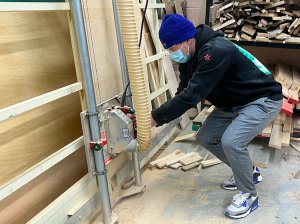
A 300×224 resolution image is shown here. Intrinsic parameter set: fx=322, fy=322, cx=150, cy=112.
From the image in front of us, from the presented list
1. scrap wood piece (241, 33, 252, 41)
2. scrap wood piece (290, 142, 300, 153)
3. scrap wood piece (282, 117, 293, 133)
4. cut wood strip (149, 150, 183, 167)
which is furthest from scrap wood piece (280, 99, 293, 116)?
cut wood strip (149, 150, 183, 167)

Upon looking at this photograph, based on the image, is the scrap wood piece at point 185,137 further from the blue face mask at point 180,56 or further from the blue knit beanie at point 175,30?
the blue knit beanie at point 175,30

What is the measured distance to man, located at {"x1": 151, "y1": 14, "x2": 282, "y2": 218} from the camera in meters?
1.85

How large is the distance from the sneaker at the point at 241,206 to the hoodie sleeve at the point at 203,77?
28.6 inches

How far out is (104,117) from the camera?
1.92 m

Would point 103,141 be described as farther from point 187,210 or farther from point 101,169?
point 187,210

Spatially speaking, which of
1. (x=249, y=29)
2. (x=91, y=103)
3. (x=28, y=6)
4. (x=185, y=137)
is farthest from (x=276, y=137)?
(x=28, y=6)

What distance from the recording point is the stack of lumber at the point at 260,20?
301cm

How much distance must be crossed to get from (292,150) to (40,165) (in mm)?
2324

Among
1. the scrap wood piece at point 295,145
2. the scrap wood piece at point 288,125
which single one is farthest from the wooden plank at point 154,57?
the scrap wood piece at point 295,145

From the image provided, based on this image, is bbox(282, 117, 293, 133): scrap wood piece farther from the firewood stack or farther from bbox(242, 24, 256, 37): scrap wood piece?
bbox(242, 24, 256, 37): scrap wood piece

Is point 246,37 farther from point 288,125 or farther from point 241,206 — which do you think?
point 241,206

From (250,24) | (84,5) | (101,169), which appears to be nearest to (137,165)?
(101,169)

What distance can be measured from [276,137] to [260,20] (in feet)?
3.73

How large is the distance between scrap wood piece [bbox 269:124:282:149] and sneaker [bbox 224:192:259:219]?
734 mm
